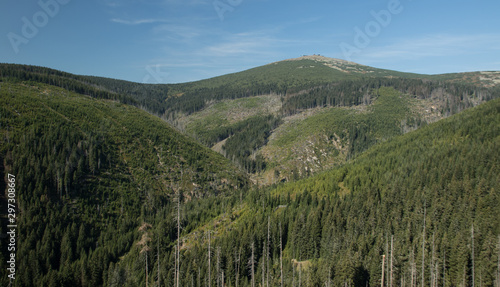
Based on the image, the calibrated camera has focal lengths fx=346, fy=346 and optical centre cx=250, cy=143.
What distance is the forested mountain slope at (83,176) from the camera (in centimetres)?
9231

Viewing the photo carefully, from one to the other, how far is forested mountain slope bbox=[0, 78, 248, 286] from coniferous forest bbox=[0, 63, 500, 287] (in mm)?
506

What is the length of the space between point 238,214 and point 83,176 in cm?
5861

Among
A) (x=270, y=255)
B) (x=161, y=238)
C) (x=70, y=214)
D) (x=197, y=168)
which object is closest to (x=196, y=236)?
(x=161, y=238)

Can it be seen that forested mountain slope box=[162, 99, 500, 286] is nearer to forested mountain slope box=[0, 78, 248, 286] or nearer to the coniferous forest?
the coniferous forest

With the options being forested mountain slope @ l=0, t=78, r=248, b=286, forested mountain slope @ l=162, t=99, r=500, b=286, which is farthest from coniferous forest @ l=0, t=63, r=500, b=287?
forested mountain slope @ l=0, t=78, r=248, b=286

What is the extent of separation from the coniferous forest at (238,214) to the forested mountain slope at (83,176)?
51 centimetres

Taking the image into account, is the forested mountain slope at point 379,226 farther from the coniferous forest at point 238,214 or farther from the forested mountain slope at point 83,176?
the forested mountain slope at point 83,176

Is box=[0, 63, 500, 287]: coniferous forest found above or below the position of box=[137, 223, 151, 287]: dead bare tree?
above

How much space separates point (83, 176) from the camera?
124m

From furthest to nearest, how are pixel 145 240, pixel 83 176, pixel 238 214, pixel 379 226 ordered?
1. pixel 83 176
2. pixel 238 214
3. pixel 145 240
4. pixel 379 226

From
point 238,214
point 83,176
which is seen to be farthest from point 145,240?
point 83,176

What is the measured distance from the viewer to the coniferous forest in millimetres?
68438

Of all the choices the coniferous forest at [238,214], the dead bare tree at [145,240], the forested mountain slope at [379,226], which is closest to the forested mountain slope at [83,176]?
the coniferous forest at [238,214]

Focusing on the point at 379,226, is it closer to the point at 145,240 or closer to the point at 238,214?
the point at 238,214
